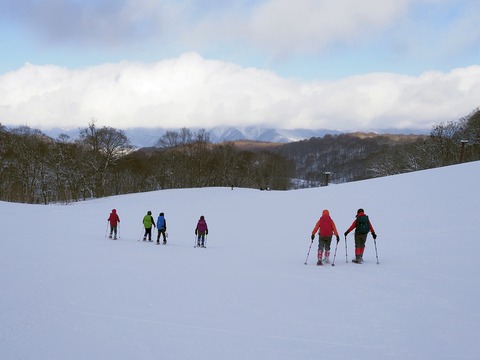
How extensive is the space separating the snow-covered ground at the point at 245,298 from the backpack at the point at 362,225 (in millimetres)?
1264

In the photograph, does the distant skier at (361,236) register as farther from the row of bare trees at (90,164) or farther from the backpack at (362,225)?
the row of bare trees at (90,164)

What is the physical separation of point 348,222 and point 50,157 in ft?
159

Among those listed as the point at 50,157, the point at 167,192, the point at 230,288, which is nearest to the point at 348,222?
the point at 230,288

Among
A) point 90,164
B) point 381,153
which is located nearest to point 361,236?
point 90,164

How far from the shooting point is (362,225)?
11.8 m

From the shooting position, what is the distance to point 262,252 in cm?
1427

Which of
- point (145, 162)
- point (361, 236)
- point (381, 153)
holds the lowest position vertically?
point (361, 236)

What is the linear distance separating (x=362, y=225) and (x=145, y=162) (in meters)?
69.4

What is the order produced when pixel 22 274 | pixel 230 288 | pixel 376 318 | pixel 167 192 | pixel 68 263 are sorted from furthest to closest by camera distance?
pixel 167 192, pixel 68 263, pixel 22 274, pixel 230 288, pixel 376 318

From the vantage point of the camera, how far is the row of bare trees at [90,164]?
5259 centimetres

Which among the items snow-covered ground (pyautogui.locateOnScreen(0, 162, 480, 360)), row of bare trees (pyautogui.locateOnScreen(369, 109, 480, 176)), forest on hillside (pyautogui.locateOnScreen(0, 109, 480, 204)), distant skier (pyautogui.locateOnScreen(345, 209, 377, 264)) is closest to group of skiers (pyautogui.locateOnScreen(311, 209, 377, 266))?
distant skier (pyautogui.locateOnScreen(345, 209, 377, 264))

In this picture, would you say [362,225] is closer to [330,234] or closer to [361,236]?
[361,236]

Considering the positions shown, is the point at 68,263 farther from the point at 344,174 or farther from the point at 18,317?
the point at 344,174

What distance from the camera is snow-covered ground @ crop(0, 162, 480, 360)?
500 cm
